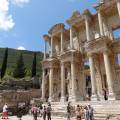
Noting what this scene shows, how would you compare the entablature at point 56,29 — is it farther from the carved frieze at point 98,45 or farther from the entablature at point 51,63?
the carved frieze at point 98,45

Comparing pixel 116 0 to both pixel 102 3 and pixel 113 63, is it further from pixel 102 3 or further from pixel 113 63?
pixel 113 63

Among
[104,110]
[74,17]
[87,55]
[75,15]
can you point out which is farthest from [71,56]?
[104,110]

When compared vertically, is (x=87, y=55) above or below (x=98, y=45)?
below

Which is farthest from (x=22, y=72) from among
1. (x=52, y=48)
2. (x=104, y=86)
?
(x=104, y=86)

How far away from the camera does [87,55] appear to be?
21.2 m

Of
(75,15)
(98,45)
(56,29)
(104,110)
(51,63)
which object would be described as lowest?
(104,110)

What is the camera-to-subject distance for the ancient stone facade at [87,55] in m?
19.6

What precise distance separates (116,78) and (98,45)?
4615mm

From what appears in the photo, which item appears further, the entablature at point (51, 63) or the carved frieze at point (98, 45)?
the entablature at point (51, 63)

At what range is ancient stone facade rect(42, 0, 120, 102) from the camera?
19641 millimetres

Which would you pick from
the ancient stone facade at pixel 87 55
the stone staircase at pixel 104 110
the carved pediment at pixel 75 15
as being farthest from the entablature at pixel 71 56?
the stone staircase at pixel 104 110

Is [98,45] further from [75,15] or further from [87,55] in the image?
[75,15]

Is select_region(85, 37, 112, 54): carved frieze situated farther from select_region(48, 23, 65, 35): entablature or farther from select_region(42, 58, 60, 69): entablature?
select_region(48, 23, 65, 35): entablature

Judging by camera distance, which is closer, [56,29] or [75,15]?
[75,15]
